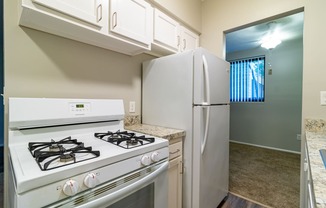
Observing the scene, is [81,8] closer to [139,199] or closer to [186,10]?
[139,199]

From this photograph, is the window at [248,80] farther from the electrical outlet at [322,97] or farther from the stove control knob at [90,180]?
the stove control knob at [90,180]

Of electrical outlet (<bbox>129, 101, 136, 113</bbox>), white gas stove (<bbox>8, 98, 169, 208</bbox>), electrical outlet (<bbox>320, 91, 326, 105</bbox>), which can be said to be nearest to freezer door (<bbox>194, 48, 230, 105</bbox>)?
white gas stove (<bbox>8, 98, 169, 208</bbox>)

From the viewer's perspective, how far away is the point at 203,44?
242 cm

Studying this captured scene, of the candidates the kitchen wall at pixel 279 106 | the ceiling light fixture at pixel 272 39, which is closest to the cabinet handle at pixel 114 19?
the ceiling light fixture at pixel 272 39

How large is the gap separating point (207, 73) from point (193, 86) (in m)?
0.16

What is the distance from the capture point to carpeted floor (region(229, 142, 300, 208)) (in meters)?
2.00

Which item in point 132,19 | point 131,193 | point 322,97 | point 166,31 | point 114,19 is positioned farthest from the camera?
point 166,31

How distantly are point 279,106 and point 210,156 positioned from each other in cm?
315

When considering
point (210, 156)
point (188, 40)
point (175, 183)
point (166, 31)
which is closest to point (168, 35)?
point (166, 31)

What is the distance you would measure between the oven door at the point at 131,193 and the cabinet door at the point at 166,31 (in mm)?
1224

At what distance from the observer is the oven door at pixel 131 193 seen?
0.73m

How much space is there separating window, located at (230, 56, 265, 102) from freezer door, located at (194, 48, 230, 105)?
113 inches

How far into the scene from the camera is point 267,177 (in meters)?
2.53

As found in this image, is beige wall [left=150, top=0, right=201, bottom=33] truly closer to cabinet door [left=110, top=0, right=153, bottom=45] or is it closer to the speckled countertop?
cabinet door [left=110, top=0, right=153, bottom=45]
